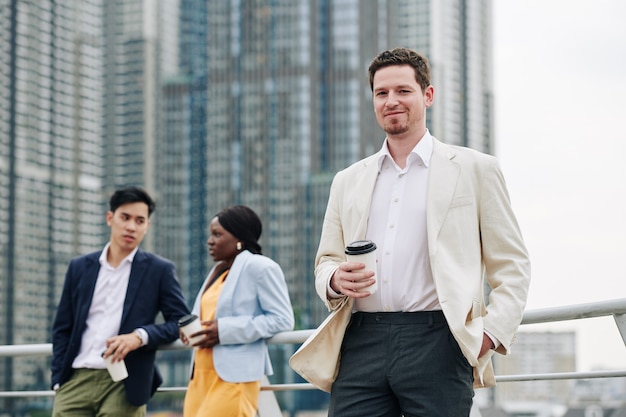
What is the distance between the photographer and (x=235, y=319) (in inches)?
178

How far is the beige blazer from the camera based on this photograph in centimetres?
288

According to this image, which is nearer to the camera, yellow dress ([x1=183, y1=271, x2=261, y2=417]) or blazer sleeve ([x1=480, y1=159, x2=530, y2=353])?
blazer sleeve ([x1=480, y1=159, x2=530, y2=353])

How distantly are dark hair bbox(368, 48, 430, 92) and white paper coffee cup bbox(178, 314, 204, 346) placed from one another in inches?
69.2

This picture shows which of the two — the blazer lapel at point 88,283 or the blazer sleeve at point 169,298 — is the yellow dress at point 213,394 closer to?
the blazer sleeve at point 169,298

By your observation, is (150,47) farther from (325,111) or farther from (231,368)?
(231,368)

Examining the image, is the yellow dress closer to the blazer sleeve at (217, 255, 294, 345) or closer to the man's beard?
the blazer sleeve at (217, 255, 294, 345)

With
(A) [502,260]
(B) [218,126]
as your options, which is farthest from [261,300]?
(B) [218,126]

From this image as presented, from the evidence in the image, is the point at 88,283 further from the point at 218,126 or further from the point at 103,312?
the point at 218,126

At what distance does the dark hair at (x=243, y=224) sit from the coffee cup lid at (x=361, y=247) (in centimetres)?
188

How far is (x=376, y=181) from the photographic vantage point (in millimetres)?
3154

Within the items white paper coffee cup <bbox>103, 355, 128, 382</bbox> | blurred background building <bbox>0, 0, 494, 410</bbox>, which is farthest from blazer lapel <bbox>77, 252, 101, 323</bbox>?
blurred background building <bbox>0, 0, 494, 410</bbox>

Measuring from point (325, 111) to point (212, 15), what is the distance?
1339 cm

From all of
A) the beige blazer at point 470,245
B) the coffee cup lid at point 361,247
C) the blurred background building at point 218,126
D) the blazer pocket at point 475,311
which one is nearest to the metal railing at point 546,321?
the beige blazer at point 470,245

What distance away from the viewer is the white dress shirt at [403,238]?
296 cm
